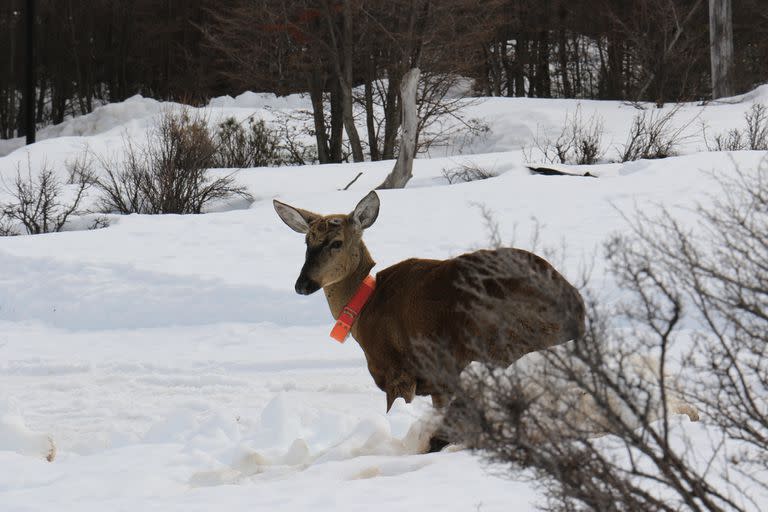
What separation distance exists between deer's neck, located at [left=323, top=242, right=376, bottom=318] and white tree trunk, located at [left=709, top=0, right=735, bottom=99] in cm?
2266

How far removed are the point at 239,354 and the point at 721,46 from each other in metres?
20.7

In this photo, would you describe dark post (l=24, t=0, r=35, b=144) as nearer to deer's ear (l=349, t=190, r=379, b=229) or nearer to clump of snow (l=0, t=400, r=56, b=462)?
clump of snow (l=0, t=400, r=56, b=462)

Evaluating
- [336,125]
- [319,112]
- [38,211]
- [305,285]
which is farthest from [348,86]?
[305,285]

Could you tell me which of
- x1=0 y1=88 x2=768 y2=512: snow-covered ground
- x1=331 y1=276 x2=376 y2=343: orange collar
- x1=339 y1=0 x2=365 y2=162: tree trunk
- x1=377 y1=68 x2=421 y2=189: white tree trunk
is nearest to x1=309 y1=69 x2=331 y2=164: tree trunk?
x1=339 y1=0 x2=365 y2=162: tree trunk

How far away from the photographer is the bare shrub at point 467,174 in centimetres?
1812

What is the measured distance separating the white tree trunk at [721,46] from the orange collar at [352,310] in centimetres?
2293

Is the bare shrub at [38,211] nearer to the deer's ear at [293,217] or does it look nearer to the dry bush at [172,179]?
the dry bush at [172,179]

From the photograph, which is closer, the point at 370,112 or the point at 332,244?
the point at 332,244

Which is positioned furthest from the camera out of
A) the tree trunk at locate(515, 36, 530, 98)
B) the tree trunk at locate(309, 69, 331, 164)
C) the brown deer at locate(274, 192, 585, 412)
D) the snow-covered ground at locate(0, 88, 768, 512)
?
the tree trunk at locate(515, 36, 530, 98)

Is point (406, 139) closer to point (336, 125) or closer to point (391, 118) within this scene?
point (391, 118)

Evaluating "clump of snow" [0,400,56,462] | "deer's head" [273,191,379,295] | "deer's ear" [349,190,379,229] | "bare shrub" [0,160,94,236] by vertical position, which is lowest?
"clump of snow" [0,400,56,462]

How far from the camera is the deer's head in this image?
6.20 metres

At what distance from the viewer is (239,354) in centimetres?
982

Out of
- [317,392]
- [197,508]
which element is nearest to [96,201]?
[317,392]
